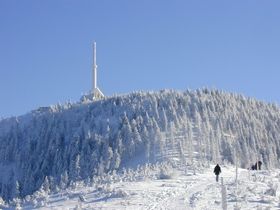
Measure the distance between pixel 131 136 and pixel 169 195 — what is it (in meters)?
65.8

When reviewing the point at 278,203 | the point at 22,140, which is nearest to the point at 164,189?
the point at 278,203

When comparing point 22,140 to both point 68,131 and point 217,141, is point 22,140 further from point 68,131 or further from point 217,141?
point 217,141

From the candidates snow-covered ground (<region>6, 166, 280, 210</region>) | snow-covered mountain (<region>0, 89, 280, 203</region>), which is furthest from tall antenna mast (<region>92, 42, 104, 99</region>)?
snow-covered ground (<region>6, 166, 280, 210</region>)

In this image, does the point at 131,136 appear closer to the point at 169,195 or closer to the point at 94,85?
the point at 94,85

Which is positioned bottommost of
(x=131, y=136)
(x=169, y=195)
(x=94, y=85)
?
(x=169, y=195)

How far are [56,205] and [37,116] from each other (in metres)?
98.6

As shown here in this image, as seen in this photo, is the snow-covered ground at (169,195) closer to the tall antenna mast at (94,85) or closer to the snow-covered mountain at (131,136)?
the snow-covered mountain at (131,136)

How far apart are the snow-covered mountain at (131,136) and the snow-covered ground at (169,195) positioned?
33.9 m

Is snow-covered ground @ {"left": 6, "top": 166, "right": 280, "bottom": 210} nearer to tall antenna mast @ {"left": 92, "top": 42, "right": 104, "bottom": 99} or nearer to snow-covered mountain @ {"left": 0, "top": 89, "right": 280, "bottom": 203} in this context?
snow-covered mountain @ {"left": 0, "top": 89, "right": 280, "bottom": 203}

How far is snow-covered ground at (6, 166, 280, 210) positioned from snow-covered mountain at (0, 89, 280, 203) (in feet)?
111

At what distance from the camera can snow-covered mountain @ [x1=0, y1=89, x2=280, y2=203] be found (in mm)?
103562

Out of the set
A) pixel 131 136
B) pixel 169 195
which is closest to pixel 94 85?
pixel 131 136

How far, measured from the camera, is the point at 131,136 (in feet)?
366

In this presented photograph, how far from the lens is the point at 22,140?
13812 centimetres
